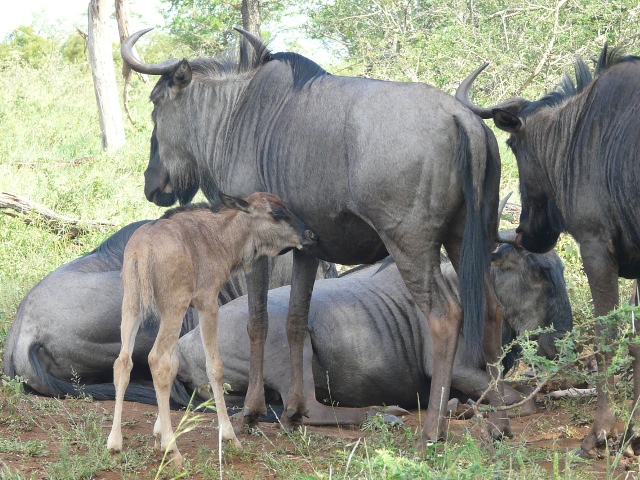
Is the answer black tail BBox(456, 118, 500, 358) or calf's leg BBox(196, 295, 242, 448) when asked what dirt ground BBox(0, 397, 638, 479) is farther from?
black tail BBox(456, 118, 500, 358)

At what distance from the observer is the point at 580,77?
4.57 meters

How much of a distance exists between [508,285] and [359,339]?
40.6 inches


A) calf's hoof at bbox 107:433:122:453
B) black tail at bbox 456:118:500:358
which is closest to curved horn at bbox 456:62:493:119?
black tail at bbox 456:118:500:358

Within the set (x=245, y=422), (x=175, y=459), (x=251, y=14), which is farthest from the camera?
(x=251, y=14)

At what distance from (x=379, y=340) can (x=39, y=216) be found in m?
4.44

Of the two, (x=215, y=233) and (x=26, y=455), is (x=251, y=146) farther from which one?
(x=26, y=455)

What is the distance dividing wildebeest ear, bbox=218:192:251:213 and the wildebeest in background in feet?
4.06

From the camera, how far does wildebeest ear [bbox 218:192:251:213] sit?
4.48 metres

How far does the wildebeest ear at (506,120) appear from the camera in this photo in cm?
468

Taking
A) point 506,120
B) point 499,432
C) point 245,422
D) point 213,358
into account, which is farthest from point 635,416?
point 245,422

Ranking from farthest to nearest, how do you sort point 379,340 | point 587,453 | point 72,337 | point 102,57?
point 102,57
point 72,337
point 379,340
point 587,453

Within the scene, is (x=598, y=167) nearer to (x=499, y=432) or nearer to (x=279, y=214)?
(x=499, y=432)

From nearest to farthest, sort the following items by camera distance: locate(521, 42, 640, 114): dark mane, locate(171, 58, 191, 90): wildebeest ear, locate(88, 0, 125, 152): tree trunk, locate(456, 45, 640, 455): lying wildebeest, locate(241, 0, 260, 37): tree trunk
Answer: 1. locate(456, 45, 640, 455): lying wildebeest
2. locate(521, 42, 640, 114): dark mane
3. locate(171, 58, 191, 90): wildebeest ear
4. locate(241, 0, 260, 37): tree trunk
5. locate(88, 0, 125, 152): tree trunk

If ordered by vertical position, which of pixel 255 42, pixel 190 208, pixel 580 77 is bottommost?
pixel 190 208
